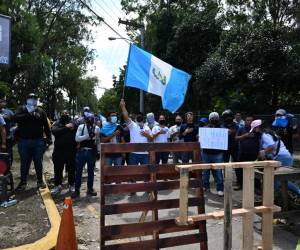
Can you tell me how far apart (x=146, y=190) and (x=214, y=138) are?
16.1ft

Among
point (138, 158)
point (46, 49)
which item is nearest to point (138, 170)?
point (138, 158)

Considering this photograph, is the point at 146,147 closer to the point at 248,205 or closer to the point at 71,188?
the point at 248,205

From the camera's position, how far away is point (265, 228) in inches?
187

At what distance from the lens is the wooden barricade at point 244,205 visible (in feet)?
14.1

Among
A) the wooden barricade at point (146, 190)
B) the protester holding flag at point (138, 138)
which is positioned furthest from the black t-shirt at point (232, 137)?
the wooden barricade at point (146, 190)

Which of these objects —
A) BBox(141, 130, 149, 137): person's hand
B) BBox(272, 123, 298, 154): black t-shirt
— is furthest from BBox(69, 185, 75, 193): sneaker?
BBox(272, 123, 298, 154): black t-shirt

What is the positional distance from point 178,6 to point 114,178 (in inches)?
1135

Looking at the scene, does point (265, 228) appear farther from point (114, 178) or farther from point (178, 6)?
point (178, 6)

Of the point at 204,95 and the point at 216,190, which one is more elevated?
the point at 204,95

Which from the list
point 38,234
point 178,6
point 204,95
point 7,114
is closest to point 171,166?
point 38,234

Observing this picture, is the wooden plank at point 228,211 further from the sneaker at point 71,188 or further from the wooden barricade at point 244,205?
the sneaker at point 71,188

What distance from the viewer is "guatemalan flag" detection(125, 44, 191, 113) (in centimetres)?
751

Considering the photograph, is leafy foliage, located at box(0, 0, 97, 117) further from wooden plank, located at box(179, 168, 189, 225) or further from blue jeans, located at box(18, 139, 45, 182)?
wooden plank, located at box(179, 168, 189, 225)

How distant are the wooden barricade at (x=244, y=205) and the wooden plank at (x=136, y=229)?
1.32ft
